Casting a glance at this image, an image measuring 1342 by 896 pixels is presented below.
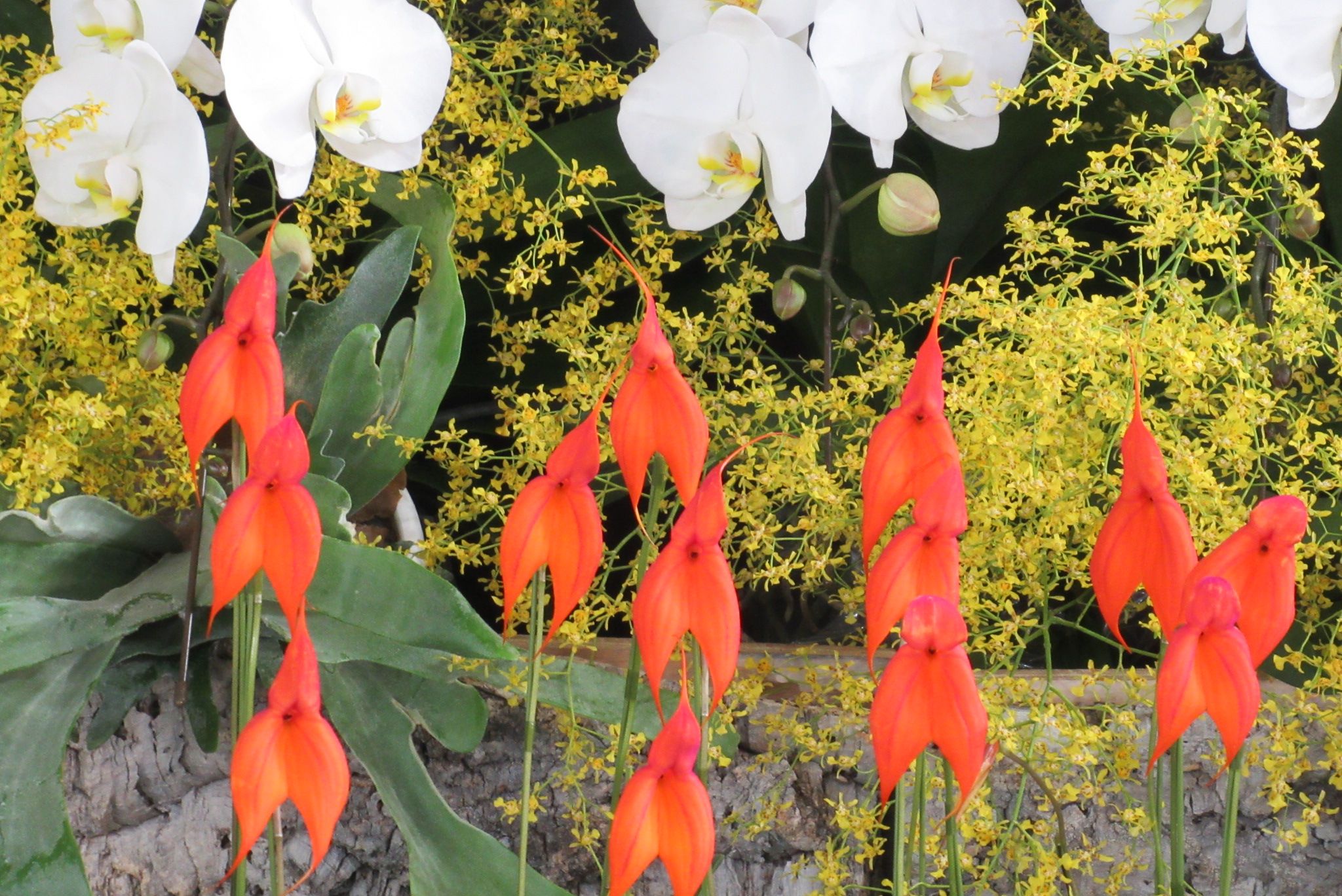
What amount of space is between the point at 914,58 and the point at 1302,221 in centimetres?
17

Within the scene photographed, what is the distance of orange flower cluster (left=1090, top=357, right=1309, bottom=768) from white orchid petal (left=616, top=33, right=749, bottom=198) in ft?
0.77

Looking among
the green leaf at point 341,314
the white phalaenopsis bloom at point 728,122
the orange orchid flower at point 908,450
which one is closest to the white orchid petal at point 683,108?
the white phalaenopsis bloom at point 728,122

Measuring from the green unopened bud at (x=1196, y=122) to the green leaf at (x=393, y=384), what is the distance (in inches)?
11.1

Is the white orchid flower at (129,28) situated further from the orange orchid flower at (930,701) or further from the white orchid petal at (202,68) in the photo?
the orange orchid flower at (930,701)

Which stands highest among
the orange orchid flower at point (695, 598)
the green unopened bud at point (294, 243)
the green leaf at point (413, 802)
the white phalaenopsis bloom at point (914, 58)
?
the white phalaenopsis bloom at point (914, 58)

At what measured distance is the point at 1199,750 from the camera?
530 millimetres

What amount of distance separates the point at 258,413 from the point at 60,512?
0.20 meters

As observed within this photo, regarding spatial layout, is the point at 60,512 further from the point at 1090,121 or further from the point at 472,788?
the point at 1090,121

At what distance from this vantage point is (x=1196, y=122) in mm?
459

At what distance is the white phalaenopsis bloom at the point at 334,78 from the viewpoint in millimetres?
471

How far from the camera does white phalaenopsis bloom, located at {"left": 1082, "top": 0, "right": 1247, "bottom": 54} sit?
1.63ft

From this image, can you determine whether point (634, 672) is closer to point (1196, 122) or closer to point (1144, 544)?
point (1144, 544)

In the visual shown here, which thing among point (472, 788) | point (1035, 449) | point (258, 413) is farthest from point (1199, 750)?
point (258, 413)

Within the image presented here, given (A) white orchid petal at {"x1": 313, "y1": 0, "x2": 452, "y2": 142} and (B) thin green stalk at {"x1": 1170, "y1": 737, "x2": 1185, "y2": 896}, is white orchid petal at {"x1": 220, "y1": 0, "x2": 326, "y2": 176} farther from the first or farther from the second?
(B) thin green stalk at {"x1": 1170, "y1": 737, "x2": 1185, "y2": 896}
